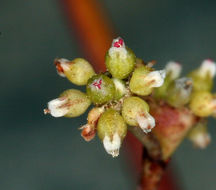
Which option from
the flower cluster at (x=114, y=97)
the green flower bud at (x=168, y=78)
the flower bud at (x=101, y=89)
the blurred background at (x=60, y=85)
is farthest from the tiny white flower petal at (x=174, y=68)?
the blurred background at (x=60, y=85)

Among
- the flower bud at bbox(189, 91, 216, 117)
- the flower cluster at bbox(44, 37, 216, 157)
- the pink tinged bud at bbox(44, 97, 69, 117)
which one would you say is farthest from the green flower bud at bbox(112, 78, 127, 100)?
the flower bud at bbox(189, 91, 216, 117)

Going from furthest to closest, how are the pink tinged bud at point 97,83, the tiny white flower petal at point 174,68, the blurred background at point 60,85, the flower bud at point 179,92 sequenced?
the blurred background at point 60,85
the tiny white flower petal at point 174,68
the flower bud at point 179,92
the pink tinged bud at point 97,83

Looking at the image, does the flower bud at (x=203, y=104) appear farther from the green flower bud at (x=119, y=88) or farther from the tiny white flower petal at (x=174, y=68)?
the green flower bud at (x=119, y=88)

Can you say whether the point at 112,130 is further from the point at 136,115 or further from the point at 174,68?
the point at 174,68

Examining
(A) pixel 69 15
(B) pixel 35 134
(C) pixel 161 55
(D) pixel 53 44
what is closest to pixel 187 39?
(C) pixel 161 55

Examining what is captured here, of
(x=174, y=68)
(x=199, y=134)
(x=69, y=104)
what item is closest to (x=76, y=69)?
(x=69, y=104)

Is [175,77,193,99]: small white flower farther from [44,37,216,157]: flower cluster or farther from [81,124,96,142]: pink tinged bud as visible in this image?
[81,124,96,142]: pink tinged bud
